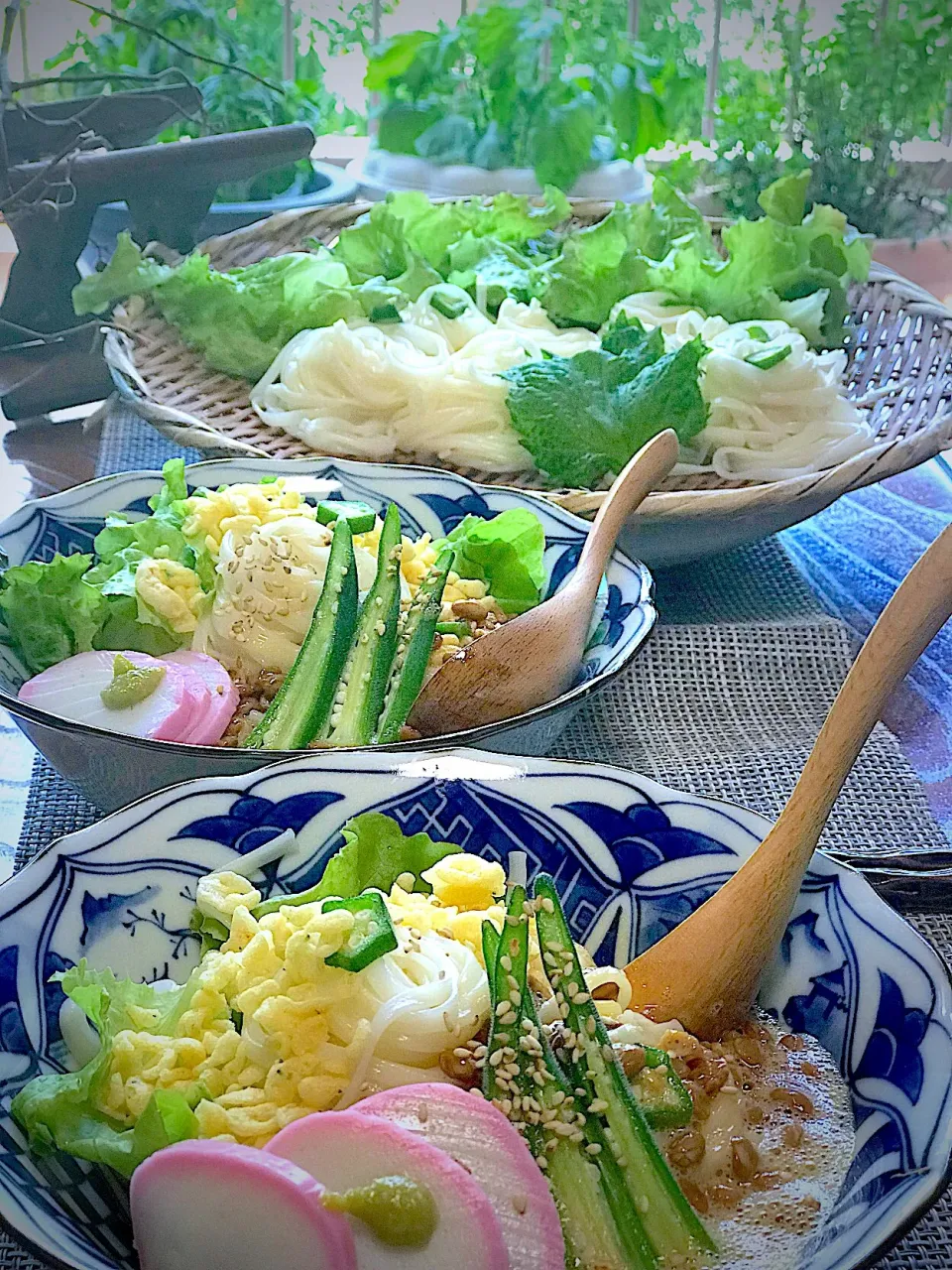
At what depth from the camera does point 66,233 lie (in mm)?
2203

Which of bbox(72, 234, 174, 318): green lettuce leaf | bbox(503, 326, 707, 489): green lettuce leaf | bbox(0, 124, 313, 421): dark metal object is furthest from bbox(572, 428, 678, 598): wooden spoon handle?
bbox(0, 124, 313, 421): dark metal object

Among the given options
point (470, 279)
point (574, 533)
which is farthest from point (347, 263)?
point (574, 533)

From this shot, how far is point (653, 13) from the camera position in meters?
3.58

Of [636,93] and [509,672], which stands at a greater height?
[636,93]

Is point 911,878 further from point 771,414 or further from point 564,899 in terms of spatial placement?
point 771,414

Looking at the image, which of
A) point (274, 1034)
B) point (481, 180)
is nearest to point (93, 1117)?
point (274, 1034)

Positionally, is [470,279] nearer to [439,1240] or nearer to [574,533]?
[574,533]

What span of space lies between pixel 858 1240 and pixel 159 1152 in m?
0.33

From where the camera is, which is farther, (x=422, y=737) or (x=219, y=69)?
(x=219, y=69)

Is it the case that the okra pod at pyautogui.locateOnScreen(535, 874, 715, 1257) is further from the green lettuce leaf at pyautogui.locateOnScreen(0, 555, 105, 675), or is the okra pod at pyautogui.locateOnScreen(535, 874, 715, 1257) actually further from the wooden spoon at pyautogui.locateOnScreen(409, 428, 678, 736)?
the green lettuce leaf at pyautogui.locateOnScreen(0, 555, 105, 675)

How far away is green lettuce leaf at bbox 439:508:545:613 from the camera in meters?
1.26

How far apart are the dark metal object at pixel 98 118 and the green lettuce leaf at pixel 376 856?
1779mm

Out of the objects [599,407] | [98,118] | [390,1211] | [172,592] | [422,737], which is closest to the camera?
[390,1211]

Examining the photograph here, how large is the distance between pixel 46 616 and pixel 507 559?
0.44 metres
